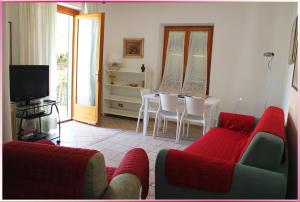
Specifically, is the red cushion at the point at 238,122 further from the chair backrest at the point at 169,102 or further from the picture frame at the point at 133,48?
the picture frame at the point at 133,48

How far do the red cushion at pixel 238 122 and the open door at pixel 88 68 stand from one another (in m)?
2.50

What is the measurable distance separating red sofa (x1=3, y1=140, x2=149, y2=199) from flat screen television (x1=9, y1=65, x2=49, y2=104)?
8.53 feet

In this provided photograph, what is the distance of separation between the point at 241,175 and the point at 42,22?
12.8 ft

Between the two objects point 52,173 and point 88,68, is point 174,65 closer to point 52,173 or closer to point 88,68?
point 88,68

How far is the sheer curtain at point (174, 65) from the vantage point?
19.2 ft

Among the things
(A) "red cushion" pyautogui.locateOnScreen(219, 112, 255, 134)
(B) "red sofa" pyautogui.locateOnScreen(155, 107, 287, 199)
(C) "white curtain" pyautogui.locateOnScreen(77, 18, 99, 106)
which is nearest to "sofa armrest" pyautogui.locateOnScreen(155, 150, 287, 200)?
(B) "red sofa" pyautogui.locateOnScreen(155, 107, 287, 199)

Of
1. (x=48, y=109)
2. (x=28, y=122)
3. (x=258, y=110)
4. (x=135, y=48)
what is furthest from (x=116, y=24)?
(x=258, y=110)

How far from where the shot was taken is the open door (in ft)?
17.0

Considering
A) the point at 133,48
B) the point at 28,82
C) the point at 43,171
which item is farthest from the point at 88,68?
the point at 43,171

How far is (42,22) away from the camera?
435 centimetres

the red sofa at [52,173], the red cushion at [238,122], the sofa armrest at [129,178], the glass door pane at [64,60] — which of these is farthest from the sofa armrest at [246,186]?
the glass door pane at [64,60]

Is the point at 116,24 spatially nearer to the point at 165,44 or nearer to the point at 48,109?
the point at 165,44

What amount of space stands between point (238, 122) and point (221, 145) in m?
0.84

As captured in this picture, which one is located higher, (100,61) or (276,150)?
(100,61)
